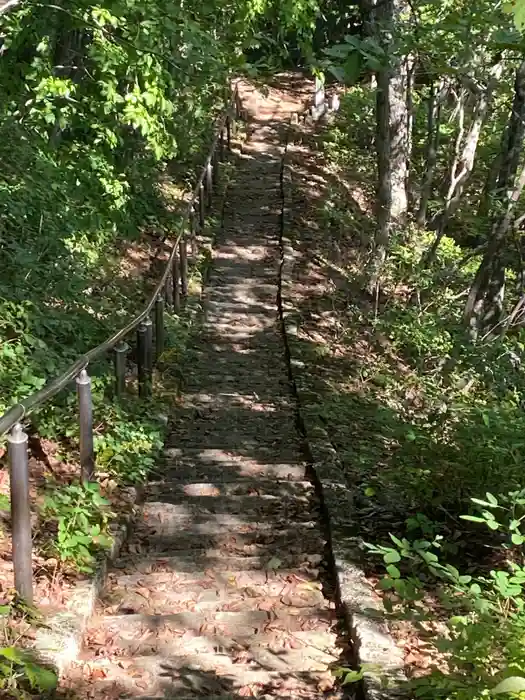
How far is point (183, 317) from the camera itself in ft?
35.3

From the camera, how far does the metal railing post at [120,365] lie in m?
6.20

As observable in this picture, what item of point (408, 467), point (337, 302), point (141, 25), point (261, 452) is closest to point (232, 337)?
point (337, 302)

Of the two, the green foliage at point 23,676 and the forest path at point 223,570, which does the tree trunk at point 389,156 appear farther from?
the green foliage at point 23,676

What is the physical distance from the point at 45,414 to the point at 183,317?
5.40 metres

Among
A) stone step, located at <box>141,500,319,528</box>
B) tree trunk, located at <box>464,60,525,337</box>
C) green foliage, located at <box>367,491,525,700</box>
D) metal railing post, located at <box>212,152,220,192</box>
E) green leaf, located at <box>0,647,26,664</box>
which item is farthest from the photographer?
metal railing post, located at <box>212,152,220,192</box>

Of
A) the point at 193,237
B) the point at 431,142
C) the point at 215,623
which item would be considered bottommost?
the point at 193,237

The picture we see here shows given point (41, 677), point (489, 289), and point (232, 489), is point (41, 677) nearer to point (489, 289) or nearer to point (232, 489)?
point (232, 489)

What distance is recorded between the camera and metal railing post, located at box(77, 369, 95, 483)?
14.8 feet

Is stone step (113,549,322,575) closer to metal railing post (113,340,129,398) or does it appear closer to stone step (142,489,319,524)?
stone step (142,489,319,524)

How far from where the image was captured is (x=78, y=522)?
4.21m

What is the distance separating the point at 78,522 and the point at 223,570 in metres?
0.90

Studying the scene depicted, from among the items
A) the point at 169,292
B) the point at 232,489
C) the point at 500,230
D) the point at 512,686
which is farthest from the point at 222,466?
the point at 500,230

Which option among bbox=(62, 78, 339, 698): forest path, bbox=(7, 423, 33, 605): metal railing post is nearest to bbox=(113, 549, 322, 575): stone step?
bbox=(62, 78, 339, 698): forest path

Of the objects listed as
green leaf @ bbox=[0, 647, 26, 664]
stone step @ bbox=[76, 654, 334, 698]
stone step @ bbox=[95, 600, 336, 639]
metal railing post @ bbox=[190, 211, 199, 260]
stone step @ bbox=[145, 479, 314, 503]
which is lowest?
metal railing post @ bbox=[190, 211, 199, 260]
